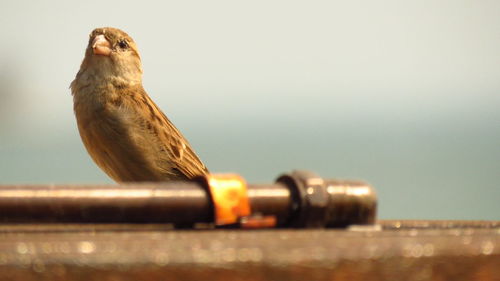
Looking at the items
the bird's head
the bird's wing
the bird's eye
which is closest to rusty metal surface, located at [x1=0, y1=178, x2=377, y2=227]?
the bird's wing

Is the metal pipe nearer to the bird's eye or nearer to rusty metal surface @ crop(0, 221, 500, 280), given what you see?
rusty metal surface @ crop(0, 221, 500, 280)

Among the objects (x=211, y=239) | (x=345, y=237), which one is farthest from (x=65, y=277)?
(x=345, y=237)

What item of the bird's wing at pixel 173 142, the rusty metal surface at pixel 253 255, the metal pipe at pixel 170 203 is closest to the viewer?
the rusty metal surface at pixel 253 255

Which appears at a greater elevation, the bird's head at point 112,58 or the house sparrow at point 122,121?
the bird's head at point 112,58

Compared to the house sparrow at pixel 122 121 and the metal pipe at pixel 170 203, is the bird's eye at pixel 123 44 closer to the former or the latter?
the house sparrow at pixel 122 121

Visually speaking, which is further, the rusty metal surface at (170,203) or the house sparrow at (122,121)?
the house sparrow at (122,121)

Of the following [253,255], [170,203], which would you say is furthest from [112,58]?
[253,255]

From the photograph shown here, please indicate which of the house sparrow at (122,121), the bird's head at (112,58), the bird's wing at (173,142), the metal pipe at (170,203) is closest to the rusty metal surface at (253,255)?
the metal pipe at (170,203)

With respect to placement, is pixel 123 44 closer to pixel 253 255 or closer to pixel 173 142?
pixel 173 142
